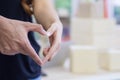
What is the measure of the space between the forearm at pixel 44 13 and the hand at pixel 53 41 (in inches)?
2.3

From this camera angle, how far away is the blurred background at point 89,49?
1.47 m

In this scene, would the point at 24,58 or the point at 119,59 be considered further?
the point at 119,59

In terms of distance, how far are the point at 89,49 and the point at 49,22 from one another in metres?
0.78

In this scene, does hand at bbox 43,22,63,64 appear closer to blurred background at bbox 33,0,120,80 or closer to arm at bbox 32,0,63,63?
arm at bbox 32,0,63,63

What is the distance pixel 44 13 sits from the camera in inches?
31.1

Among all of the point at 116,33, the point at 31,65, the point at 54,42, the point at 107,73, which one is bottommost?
the point at 107,73

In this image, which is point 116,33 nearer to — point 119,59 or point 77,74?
point 119,59

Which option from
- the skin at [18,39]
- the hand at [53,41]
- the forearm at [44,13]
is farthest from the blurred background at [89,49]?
the skin at [18,39]

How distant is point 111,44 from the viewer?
1.78 meters

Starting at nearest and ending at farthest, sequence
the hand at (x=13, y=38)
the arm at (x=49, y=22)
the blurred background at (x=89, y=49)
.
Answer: the hand at (x=13, y=38) → the arm at (x=49, y=22) → the blurred background at (x=89, y=49)

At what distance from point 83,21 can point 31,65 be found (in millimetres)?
1006

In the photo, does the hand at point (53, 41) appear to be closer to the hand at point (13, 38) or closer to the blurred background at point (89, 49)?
the hand at point (13, 38)

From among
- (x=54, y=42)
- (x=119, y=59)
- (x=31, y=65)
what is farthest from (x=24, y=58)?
(x=119, y=59)

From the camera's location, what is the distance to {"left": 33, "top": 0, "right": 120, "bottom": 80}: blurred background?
1468 mm
